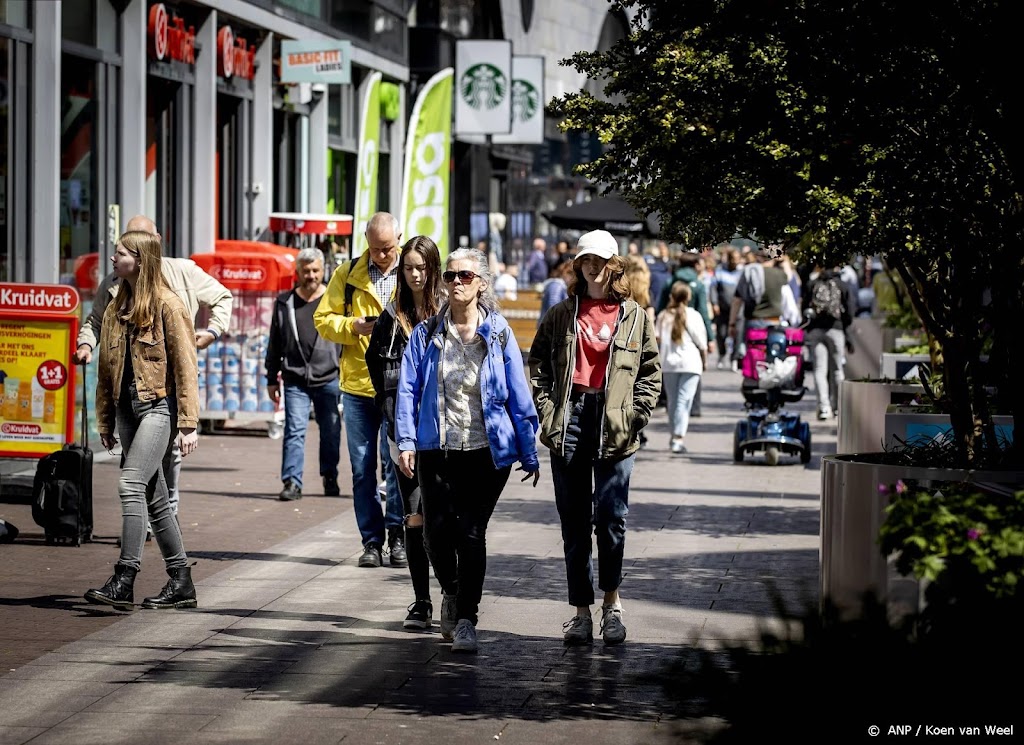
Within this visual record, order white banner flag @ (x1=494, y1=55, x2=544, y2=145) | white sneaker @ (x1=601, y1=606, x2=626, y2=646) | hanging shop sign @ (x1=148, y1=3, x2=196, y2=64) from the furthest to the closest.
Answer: white banner flag @ (x1=494, y1=55, x2=544, y2=145) < hanging shop sign @ (x1=148, y1=3, x2=196, y2=64) < white sneaker @ (x1=601, y1=606, x2=626, y2=646)

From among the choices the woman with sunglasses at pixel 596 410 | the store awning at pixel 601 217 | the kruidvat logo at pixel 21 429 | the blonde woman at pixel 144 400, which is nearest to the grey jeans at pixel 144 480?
the blonde woman at pixel 144 400

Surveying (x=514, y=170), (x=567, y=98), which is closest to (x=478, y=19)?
(x=514, y=170)

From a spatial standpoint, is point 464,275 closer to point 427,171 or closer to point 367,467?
point 367,467

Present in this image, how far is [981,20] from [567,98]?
2.75 meters

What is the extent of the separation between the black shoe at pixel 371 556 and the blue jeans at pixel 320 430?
283 cm

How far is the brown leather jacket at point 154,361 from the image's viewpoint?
326 inches

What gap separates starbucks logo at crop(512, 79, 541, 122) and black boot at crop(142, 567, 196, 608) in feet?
74.4

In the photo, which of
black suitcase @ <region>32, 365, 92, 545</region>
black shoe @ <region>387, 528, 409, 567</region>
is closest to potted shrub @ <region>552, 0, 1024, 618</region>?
black shoe @ <region>387, 528, 409, 567</region>

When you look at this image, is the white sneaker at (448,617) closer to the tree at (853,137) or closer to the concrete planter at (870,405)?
the tree at (853,137)

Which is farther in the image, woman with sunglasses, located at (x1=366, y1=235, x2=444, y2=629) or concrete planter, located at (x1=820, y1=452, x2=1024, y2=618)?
woman with sunglasses, located at (x1=366, y1=235, x2=444, y2=629)

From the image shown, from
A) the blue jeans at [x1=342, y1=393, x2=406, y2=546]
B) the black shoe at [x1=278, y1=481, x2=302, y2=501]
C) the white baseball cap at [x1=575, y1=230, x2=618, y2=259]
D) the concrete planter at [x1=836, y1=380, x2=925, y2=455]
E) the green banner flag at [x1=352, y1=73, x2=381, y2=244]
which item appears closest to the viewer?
the white baseball cap at [x1=575, y1=230, x2=618, y2=259]

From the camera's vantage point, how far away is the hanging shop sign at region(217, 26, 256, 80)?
66.3 ft

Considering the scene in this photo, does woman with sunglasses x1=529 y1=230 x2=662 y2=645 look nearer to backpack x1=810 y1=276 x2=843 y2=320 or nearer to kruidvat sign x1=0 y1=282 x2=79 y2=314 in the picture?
kruidvat sign x1=0 y1=282 x2=79 y2=314

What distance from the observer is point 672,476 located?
48.3 feet
